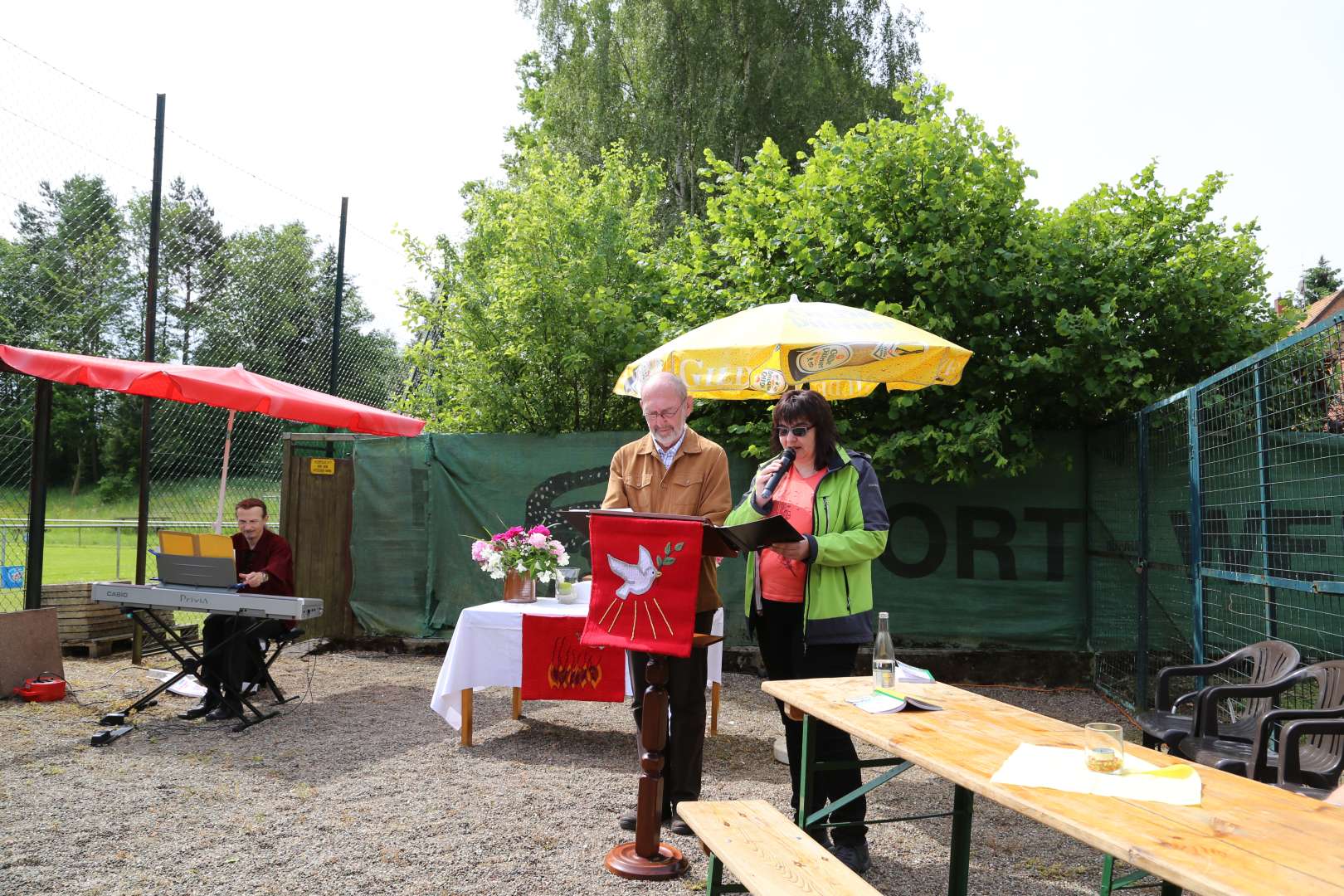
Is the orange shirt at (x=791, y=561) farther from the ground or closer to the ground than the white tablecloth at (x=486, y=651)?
farther from the ground

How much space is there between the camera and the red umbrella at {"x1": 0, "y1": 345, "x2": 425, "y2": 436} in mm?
6227

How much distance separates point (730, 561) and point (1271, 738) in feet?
15.5

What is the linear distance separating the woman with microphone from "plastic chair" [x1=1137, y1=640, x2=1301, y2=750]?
138cm

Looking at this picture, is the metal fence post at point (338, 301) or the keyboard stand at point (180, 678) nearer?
the keyboard stand at point (180, 678)


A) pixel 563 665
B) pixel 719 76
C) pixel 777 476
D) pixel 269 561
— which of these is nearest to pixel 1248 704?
pixel 777 476

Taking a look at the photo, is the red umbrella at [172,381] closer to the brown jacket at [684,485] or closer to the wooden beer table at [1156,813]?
the brown jacket at [684,485]

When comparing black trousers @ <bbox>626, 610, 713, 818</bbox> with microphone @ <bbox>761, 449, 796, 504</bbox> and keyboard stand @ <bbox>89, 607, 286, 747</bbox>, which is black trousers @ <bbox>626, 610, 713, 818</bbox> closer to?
microphone @ <bbox>761, 449, 796, 504</bbox>

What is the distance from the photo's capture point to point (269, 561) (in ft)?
20.9

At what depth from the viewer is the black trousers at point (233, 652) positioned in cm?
608

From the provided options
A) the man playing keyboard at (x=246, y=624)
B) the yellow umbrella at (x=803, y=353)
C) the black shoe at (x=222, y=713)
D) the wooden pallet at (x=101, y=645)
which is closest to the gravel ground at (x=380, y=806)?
the black shoe at (x=222, y=713)

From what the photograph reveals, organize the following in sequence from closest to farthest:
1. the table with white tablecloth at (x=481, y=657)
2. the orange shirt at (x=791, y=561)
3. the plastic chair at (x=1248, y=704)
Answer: the orange shirt at (x=791, y=561) → the plastic chair at (x=1248, y=704) → the table with white tablecloth at (x=481, y=657)

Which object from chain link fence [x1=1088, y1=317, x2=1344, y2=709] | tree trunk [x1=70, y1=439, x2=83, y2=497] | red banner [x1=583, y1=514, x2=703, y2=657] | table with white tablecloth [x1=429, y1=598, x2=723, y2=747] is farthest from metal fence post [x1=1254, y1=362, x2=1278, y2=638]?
tree trunk [x1=70, y1=439, x2=83, y2=497]

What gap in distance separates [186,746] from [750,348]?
387cm

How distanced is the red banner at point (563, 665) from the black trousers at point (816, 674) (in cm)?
180
